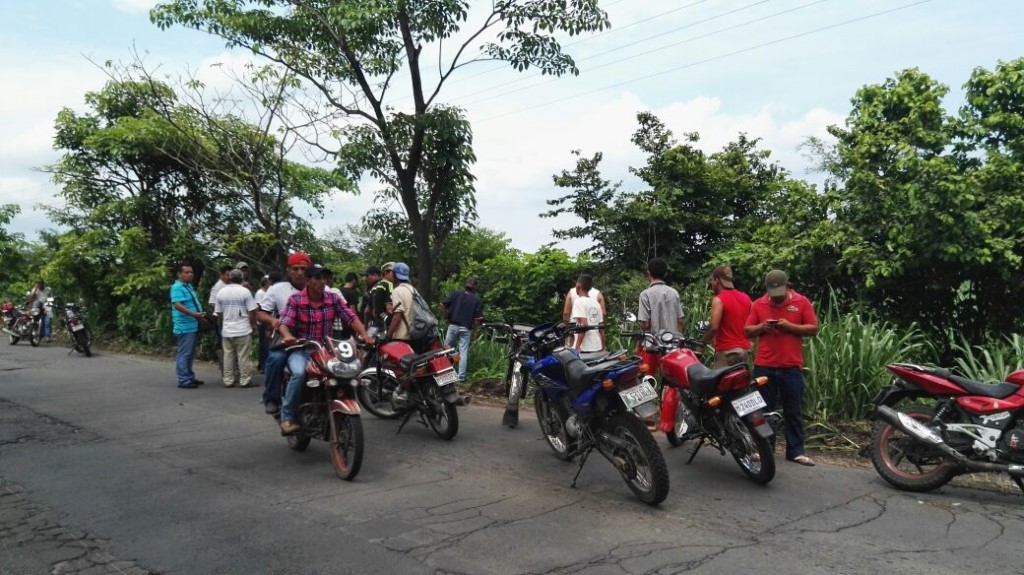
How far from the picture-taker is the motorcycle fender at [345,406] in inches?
230

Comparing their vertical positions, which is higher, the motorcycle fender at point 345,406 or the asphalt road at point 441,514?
the motorcycle fender at point 345,406

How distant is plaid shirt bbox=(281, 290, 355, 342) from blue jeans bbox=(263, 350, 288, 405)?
0.78 feet

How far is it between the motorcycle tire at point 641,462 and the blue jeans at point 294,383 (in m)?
2.74

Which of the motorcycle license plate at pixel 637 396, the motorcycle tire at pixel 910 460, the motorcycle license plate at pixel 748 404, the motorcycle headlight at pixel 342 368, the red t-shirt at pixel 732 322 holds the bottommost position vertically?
the motorcycle tire at pixel 910 460

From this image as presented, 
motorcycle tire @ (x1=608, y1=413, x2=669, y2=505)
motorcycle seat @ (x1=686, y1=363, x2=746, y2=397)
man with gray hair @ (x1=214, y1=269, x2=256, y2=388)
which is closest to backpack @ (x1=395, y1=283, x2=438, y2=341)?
motorcycle seat @ (x1=686, y1=363, x2=746, y2=397)

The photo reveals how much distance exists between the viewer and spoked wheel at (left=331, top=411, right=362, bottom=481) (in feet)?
18.8

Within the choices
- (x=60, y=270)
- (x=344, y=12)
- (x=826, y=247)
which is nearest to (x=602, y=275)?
(x=826, y=247)

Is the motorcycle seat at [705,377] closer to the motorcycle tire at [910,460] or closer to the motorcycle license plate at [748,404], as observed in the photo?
the motorcycle license plate at [748,404]

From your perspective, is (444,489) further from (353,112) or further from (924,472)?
(353,112)

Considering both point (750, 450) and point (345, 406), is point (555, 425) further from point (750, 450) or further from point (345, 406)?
point (345, 406)

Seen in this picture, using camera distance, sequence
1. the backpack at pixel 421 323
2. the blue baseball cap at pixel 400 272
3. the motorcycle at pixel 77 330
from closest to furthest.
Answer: the backpack at pixel 421 323 < the blue baseball cap at pixel 400 272 < the motorcycle at pixel 77 330

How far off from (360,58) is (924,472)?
9634mm

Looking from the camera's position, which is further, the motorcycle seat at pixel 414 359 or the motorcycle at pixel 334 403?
the motorcycle seat at pixel 414 359

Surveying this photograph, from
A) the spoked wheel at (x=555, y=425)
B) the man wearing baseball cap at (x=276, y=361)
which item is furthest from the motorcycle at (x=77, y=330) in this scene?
the spoked wheel at (x=555, y=425)
